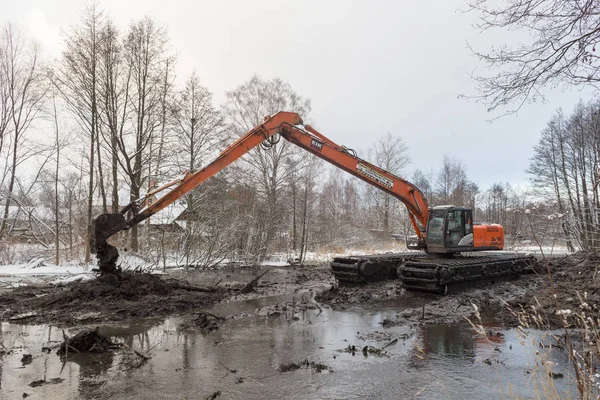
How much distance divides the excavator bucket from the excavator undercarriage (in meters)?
6.59

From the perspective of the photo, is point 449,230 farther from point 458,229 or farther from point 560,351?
point 560,351

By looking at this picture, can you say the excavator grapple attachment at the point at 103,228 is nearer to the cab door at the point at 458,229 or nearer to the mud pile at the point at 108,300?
the mud pile at the point at 108,300

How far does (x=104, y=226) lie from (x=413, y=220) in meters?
9.29

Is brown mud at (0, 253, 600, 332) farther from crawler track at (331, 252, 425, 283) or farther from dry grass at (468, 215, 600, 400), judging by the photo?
dry grass at (468, 215, 600, 400)

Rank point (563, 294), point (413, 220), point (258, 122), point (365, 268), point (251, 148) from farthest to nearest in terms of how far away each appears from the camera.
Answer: point (258, 122) → point (413, 220) → point (365, 268) → point (251, 148) → point (563, 294)

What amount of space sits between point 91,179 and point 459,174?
168 ft

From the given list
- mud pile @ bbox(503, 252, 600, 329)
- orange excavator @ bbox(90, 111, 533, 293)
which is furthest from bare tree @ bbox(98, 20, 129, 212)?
mud pile @ bbox(503, 252, 600, 329)

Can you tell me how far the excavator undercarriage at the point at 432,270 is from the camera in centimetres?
1073

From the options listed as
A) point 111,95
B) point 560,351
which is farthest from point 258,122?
point 560,351

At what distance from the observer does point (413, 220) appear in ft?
44.7

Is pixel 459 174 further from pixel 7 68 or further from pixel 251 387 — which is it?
pixel 251 387

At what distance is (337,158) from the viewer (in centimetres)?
1216

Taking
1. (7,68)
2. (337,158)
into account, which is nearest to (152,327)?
(337,158)

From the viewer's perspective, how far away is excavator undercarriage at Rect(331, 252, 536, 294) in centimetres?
1073
